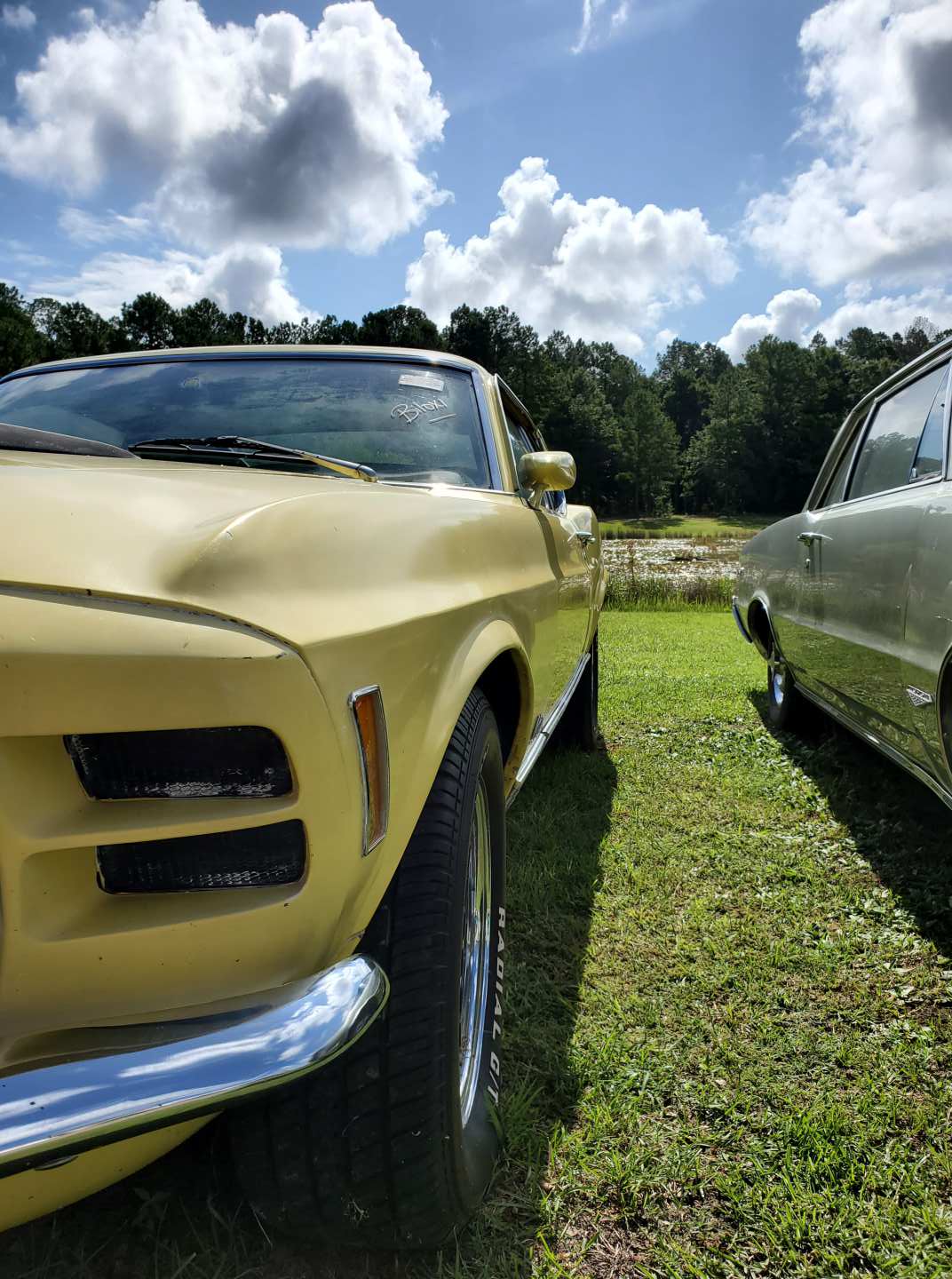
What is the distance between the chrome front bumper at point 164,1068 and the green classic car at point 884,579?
184cm

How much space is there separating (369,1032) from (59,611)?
713 mm

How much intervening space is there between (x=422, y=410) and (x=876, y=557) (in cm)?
153

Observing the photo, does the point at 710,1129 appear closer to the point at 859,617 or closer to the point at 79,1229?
the point at 79,1229

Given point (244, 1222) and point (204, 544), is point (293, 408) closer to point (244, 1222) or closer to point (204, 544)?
point (204, 544)

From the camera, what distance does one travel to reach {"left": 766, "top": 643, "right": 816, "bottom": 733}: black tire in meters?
4.53

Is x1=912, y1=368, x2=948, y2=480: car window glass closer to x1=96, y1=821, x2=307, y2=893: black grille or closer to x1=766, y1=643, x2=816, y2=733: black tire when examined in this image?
x1=766, y1=643, x2=816, y2=733: black tire

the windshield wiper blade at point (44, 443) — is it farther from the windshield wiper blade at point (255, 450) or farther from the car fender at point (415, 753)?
the car fender at point (415, 753)

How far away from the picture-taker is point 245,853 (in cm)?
100

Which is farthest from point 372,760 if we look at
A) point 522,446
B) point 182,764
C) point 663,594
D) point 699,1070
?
point 663,594

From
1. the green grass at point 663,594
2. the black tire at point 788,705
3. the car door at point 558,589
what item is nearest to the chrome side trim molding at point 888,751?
the black tire at point 788,705

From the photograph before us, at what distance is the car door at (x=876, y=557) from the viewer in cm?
256

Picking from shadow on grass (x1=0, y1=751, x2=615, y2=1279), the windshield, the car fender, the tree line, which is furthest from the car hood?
the tree line

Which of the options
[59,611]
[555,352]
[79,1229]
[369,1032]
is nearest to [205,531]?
[59,611]

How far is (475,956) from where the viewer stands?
1.70 meters
